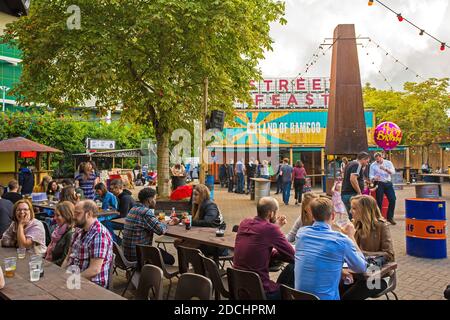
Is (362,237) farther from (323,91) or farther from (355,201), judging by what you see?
(323,91)

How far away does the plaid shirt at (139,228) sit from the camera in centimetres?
473

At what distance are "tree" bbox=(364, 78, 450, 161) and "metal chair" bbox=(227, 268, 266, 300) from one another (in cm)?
2695

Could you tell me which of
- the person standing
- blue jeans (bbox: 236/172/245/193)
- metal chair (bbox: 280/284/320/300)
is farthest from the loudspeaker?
blue jeans (bbox: 236/172/245/193)

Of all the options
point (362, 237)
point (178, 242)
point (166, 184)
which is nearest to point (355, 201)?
point (362, 237)

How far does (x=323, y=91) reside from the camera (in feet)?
107

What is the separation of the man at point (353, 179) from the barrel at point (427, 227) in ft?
6.68

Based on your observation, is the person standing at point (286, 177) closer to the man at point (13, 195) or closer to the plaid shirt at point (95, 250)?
the man at point (13, 195)

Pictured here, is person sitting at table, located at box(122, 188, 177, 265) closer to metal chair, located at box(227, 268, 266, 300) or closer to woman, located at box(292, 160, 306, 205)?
metal chair, located at box(227, 268, 266, 300)

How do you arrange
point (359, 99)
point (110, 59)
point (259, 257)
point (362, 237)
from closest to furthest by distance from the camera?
1. point (259, 257)
2. point (362, 237)
3. point (110, 59)
4. point (359, 99)

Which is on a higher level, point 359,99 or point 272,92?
point 272,92

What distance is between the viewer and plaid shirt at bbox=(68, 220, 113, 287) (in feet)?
11.6

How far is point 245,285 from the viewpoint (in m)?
3.21

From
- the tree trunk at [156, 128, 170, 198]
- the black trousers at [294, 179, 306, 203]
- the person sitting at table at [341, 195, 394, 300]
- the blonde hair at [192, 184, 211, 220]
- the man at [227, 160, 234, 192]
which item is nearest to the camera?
the person sitting at table at [341, 195, 394, 300]

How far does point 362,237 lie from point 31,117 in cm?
2146
